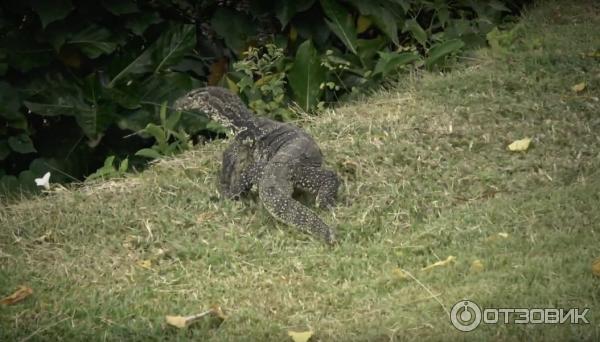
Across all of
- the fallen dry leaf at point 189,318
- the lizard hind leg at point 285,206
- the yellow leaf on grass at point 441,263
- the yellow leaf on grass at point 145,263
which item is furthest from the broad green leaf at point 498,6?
the fallen dry leaf at point 189,318

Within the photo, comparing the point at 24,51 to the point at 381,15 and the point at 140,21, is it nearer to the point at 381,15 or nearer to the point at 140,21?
the point at 140,21

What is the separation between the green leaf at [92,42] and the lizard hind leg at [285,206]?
249cm

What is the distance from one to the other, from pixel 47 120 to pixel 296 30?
2636mm

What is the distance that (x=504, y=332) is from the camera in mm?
4422

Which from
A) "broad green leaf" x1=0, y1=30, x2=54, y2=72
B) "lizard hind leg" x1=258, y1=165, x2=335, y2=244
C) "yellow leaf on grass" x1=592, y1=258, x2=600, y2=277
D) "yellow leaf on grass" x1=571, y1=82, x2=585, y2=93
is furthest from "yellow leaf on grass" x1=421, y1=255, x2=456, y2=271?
"broad green leaf" x1=0, y1=30, x2=54, y2=72

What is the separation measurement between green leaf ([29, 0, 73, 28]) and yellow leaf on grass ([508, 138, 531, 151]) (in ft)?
12.9

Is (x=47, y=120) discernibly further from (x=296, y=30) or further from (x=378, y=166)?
(x=378, y=166)

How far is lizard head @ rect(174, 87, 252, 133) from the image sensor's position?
23.7 feet

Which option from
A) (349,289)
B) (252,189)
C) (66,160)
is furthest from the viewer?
(66,160)

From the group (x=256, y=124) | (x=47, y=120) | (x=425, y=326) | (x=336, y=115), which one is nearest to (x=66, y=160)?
(x=47, y=120)

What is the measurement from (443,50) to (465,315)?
455 cm

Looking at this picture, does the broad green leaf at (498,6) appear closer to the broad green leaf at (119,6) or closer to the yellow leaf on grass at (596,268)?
the broad green leaf at (119,6)

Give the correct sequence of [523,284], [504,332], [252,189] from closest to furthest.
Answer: [504,332] < [523,284] < [252,189]

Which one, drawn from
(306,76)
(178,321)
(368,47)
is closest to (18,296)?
(178,321)
